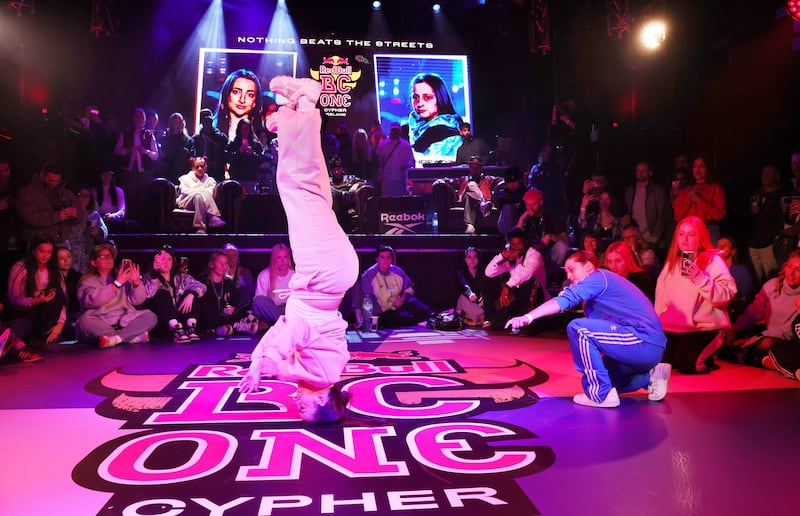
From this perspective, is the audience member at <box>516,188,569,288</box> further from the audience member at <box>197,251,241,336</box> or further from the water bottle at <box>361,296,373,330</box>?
the audience member at <box>197,251,241,336</box>

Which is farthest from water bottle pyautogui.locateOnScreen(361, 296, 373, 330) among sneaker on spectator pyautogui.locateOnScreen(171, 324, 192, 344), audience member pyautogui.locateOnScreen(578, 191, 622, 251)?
audience member pyautogui.locateOnScreen(578, 191, 622, 251)

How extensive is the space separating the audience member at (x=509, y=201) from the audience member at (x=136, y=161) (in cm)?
503

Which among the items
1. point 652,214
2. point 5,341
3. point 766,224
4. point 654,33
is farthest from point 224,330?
point 654,33

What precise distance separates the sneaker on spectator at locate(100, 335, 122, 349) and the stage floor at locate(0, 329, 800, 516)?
917mm

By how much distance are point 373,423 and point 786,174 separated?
7.90 metres

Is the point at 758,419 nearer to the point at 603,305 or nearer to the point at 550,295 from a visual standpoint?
the point at 603,305

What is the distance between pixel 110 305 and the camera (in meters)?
6.42

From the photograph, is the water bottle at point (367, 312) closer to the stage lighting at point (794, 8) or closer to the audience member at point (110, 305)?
the audience member at point (110, 305)

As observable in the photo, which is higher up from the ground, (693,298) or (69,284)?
(69,284)

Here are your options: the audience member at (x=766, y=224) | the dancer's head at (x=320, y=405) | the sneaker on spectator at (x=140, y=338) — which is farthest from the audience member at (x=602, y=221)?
the sneaker on spectator at (x=140, y=338)

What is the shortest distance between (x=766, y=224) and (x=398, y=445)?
5872mm

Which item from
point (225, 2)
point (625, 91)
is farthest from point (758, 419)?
point (225, 2)

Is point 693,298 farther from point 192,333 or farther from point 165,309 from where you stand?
point 165,309

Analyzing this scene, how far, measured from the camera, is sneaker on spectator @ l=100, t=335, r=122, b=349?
20.2 ft
